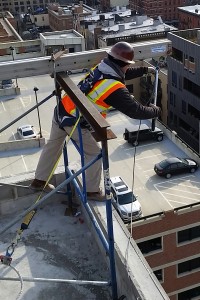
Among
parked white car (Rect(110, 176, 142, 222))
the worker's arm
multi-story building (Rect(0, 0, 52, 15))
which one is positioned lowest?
parked white car (Rect(110, 176, 142, 222))

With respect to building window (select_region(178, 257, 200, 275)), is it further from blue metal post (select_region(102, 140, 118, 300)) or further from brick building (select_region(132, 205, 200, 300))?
blue metal post (select_region(102, 140, 118, 300))

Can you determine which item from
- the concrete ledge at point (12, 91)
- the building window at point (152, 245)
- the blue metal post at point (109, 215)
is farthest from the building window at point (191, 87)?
the blue metal post at point (109, 215)

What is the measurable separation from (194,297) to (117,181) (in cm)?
774

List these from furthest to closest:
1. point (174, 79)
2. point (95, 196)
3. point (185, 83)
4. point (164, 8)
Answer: point (164, 8) < point (174, 79) < point (185, 83) < point (95, 196)

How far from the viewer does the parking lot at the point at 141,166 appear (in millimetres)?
24125

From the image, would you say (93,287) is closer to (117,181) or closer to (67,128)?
(67,128)

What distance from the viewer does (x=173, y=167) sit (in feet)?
84.7

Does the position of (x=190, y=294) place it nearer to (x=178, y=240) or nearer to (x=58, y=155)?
(x=178, y=240)

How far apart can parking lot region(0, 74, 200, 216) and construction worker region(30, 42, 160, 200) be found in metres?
11.0

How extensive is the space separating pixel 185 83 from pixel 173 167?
15.2m

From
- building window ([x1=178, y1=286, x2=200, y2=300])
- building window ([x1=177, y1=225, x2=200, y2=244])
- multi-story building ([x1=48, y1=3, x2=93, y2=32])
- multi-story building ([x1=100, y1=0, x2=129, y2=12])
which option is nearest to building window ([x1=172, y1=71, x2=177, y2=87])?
building window ([x1=177, y1=225, x2=200, y2=244])

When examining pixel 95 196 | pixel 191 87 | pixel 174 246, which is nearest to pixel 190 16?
pixel 191 87

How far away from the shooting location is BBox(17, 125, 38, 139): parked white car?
3288cm

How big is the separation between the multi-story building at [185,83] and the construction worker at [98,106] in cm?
2871
